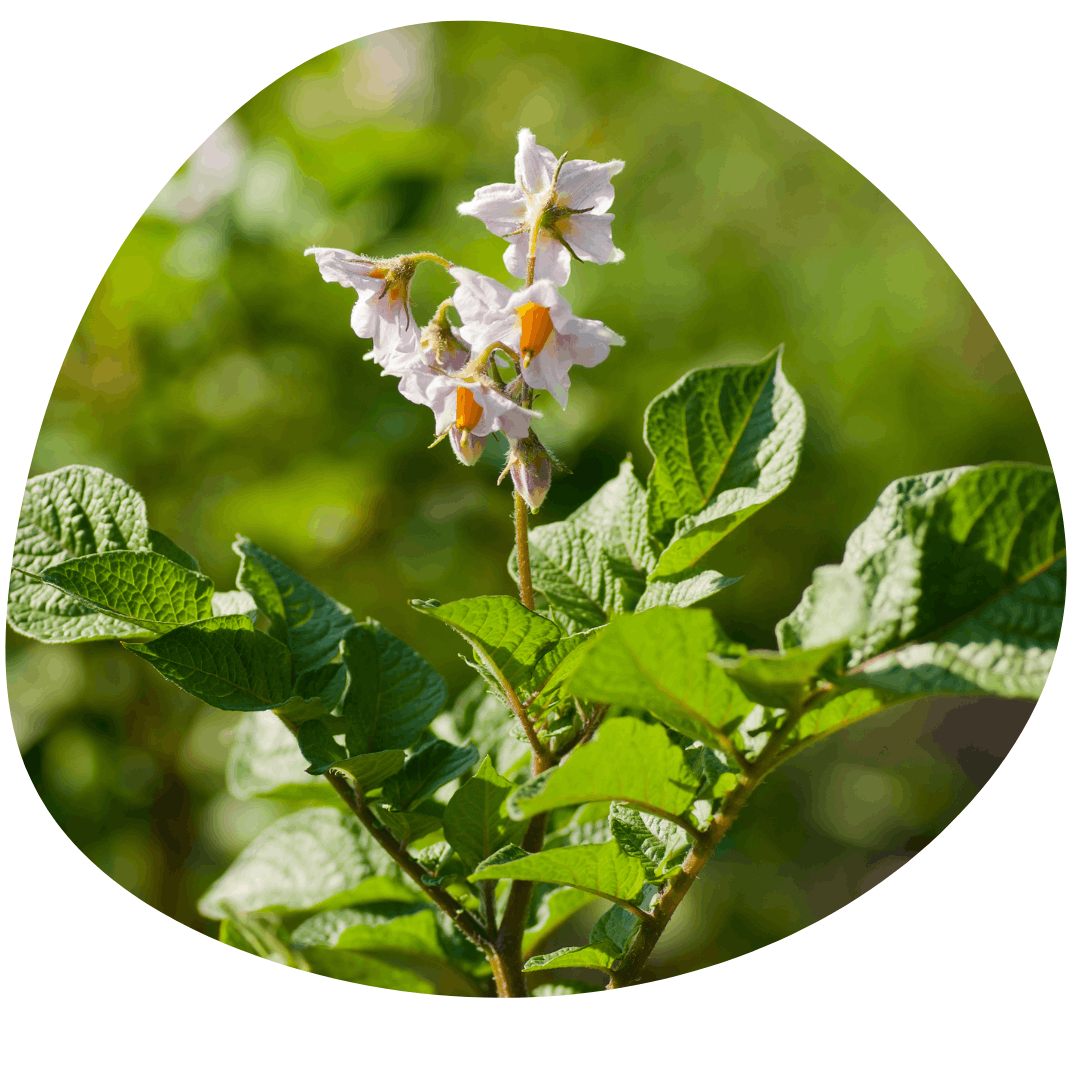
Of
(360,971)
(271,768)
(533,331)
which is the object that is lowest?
(360,971)

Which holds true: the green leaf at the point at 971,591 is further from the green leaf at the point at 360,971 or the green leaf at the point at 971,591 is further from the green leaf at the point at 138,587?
the green leaf at the point at 360,971

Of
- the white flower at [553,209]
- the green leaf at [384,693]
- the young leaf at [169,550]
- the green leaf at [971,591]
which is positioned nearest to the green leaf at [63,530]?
the young leaf at [169,550]

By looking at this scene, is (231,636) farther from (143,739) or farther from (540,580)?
(143,739)

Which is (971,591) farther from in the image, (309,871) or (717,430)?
(309,871)

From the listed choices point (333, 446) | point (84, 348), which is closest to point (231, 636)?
point (84, 348)

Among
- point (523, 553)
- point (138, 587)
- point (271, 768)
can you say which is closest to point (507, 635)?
point (523, 553)

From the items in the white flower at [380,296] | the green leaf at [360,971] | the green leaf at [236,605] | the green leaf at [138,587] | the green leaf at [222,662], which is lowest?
the green leaf at [360,971]

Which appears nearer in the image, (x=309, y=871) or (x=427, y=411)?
(x=309, y=871)

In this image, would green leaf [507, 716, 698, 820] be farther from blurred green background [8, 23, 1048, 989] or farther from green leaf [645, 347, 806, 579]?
blurred green background [8, 23, 1048, 989]
